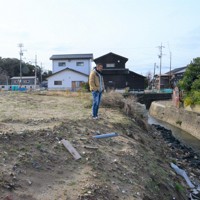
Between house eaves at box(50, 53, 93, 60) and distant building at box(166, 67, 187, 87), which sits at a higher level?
house eaves at box(50, 53, 93, 60)

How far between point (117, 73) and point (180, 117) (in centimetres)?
2292

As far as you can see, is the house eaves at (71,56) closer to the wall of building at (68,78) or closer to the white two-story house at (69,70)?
the white two-story house at (69,70)

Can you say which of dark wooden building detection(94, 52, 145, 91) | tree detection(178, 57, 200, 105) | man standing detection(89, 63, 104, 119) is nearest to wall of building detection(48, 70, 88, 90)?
dark wooden building detection(94, 52, 145, 91)

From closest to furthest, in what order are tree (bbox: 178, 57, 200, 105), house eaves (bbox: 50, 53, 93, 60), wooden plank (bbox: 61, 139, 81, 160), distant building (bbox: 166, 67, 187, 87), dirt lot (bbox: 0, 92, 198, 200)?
1. dirt lot (bbox: 0, 92, 198, 200)
2. wooden plank (bbox: 61, 139, 81, 160)
3. tree (bbox: 178, 57, 200, 105)
4. distant building (bbox: 166, 67, 187, 87)
5. house eaves (bbox: 50, 53, 93, 60)

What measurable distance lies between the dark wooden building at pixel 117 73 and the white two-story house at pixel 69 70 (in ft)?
10.3

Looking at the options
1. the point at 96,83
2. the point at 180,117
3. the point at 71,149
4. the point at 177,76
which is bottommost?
the point at 180,117

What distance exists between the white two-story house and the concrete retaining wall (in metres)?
15.7

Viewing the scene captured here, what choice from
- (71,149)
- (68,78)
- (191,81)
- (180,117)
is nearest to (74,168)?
(71,149)

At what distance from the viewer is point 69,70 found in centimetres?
4703

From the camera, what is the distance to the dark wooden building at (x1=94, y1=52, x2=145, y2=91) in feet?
157

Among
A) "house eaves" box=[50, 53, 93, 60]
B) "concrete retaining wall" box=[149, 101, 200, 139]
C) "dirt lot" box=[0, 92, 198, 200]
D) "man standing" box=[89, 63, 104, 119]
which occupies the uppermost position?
"house eaves" box=[50, 53, 93, 60]

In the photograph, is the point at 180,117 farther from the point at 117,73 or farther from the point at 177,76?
the point at 177,76

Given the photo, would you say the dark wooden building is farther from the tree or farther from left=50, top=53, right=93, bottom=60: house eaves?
the tree

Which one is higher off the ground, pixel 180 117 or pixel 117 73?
pixel 117 73
